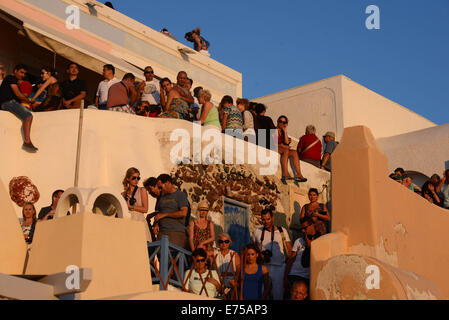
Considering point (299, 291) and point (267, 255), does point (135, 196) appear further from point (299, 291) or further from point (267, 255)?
point (299, 291)

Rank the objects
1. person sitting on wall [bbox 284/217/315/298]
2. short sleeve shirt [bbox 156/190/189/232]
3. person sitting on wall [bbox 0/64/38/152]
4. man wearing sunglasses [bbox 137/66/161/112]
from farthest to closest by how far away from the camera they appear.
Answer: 1. man wearing sunglasses [bbox 137/66/161/112]
2. person sitting on wall [bbox 0/64/38/152]
3. short sleeve shirt [bbox 156/190/189/232]
4. person sitting on wall [bbox 284/217/315/298]

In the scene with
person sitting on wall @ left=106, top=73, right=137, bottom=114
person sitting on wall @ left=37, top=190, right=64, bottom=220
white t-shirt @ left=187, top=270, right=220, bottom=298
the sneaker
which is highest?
person sitting on wall @ left=106, top=73, right=137, bottom=114

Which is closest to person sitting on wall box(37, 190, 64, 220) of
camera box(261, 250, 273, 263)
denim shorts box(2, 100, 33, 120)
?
denim shorts box(2, 100, 33, 120)

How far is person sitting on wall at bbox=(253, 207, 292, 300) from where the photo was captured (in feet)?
37.7

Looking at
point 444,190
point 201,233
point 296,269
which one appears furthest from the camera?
point 444,190

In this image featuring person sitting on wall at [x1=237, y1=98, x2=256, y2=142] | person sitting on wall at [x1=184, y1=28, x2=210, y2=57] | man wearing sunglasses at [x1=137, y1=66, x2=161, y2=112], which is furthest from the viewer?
person sitting on wall at [x1=184, y1=28, x2=210, y2=57]

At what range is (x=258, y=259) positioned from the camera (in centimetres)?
1080

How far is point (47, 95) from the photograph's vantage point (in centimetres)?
1373

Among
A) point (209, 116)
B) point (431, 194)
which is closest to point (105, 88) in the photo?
point (209, 116)

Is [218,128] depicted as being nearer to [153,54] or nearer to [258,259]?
[258,259]

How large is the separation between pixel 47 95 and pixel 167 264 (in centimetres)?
552

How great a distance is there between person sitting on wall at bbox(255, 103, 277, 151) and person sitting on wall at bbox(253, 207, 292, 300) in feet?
12.0

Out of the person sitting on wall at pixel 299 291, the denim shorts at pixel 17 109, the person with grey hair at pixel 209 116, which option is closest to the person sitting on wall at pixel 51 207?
the denim shorts at pixel 17 109

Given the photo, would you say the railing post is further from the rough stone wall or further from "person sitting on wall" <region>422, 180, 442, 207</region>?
"person sitting on wall" <region>422, 180, 442, 207</region>
